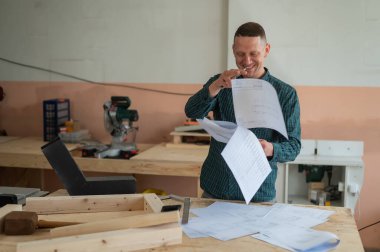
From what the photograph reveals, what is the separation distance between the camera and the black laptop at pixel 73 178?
65.8 inches

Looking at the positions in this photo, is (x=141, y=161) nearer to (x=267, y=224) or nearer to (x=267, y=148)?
(x=267, y=148)

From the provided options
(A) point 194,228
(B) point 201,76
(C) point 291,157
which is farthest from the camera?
(B) point 201,76

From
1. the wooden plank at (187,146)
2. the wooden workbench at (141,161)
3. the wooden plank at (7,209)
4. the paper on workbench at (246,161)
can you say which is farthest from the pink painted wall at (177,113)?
the wooden plank at (7,209)

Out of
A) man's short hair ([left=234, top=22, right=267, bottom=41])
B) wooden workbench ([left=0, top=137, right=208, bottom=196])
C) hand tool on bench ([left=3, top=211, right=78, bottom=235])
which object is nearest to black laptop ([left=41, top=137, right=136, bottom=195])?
hand tool on bench ([left=3, top=211, right=78, bottom=235])

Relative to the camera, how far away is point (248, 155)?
1.53 m

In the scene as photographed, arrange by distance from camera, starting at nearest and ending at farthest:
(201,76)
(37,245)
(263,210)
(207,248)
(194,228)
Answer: (37,245) < (207,248) < (194,228) < (263,210) < (201,76)

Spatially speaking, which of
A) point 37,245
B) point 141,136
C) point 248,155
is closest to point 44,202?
point 37,245

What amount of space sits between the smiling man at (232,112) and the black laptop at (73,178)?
40cm

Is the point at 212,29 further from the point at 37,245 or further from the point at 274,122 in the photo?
the point at 37,245

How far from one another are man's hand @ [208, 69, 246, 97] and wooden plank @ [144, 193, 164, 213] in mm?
503

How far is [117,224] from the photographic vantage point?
1.34 meters

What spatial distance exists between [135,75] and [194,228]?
229cm

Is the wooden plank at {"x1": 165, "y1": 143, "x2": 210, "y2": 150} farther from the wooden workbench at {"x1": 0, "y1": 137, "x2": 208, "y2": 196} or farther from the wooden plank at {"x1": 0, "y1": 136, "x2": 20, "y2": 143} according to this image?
the wooden plank at {"x1": 0, "y1": 136, "x2": 20, "y2": 143}

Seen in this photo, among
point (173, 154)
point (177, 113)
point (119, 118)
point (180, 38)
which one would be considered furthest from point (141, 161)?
point (180, 38)
